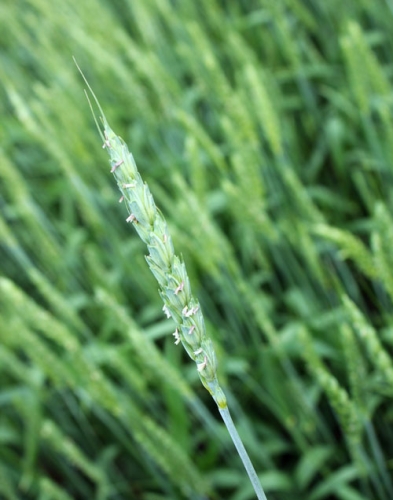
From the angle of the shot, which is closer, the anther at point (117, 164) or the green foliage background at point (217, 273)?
the anther at point (117, 164)

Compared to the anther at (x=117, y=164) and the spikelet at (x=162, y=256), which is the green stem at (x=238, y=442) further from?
the anther at (x=117, y=164)

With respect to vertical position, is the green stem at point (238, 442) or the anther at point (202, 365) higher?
the anther at point (202, 365)

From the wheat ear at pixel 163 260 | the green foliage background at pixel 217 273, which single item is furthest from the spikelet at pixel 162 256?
the green foliage background at pixel 217 273

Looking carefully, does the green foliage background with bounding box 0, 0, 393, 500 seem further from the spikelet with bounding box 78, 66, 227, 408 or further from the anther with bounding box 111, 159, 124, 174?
the anther with bounding box 111, 159, 124, 174

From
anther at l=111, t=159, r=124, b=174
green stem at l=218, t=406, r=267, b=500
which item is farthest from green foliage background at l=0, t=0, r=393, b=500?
anther at l=111, t=159, r=124, b=174

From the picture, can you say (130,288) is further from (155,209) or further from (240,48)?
(155,209)

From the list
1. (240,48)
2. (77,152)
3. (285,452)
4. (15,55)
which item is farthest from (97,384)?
(15,55)

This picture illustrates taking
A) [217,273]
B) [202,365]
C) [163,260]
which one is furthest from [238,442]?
[217,273]
